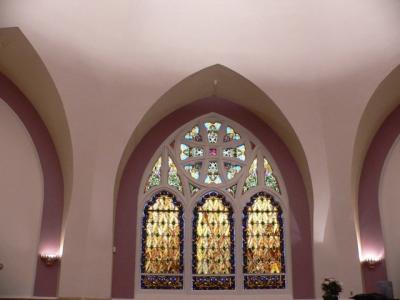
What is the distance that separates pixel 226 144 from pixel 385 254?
326 centimetres

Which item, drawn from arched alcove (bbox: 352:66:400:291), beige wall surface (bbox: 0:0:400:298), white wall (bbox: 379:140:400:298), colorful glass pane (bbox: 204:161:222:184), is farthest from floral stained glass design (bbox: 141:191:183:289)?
white wall (bbox: 379:140:400:298)

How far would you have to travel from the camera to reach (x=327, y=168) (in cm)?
920

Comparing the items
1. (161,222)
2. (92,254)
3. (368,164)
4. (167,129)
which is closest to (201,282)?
(161,222)

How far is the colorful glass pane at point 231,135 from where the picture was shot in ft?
34.1

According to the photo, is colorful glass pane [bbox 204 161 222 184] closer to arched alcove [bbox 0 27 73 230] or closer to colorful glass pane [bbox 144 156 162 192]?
colorful glass pane [bbox 144 156 162 192]

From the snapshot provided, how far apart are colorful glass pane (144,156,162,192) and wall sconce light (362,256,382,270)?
145 inches

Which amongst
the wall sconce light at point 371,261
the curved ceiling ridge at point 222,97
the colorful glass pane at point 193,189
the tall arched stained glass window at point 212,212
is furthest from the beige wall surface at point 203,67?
the colorful glass pane at point 193,189

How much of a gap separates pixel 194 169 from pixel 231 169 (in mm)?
657

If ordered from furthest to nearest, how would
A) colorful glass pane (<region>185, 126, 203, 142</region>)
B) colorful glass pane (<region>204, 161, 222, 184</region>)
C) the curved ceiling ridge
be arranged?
colorful glass pane (<region>185, 126, 203, 142</region>) → colorful glass pane (<region>204, 161, 222, 184</region>) → the curved ceiling ridge

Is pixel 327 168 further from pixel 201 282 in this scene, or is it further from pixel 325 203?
pixel 201 282

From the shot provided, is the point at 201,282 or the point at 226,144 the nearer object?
the point at 201,282

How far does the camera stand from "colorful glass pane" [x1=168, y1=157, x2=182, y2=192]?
1005 cm

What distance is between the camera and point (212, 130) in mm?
10430

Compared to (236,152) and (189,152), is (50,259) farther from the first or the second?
(236,152)
